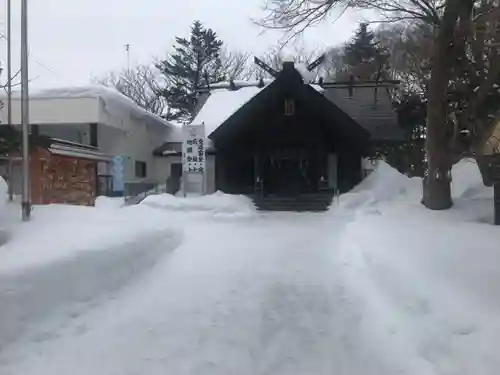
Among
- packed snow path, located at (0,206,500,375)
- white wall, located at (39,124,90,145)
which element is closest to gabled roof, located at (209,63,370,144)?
white wall, located at (39,124,90,145)

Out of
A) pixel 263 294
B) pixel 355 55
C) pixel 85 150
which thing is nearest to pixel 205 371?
pixel 263 294

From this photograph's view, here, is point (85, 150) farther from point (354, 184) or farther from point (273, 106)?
point (354, 184)

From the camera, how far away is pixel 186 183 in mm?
25688

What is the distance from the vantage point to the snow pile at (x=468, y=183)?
72.4 feet

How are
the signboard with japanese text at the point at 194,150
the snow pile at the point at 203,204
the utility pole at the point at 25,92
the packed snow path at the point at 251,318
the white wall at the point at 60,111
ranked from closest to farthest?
the packed snow path at the point at 251,318 → the utility pole at the point at 25,92 → the snow pile at the point at 203,204 → the signboard with japanese text at the point at 194,150 → the white wall at the point at 60,111

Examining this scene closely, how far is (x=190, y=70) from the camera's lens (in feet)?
Result: 153

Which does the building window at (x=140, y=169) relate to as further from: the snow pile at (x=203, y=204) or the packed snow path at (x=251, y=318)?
the packed snow path at (x=251, y=318)

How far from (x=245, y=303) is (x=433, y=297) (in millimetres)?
2234

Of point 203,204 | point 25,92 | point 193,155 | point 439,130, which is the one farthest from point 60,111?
point 439,130

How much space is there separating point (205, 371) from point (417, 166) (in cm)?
2856

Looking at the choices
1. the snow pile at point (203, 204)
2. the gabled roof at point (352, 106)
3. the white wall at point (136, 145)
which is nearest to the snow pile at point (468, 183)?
the gabled roof at point (352, 106)

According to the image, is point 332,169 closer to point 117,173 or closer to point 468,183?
point 468,183

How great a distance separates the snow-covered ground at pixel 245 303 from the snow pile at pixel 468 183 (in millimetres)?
10409

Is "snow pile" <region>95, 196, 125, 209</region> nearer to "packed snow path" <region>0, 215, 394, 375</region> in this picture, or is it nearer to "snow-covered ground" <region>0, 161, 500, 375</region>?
"snow-covered ground" <region>0, 161, 500, 375</region>
